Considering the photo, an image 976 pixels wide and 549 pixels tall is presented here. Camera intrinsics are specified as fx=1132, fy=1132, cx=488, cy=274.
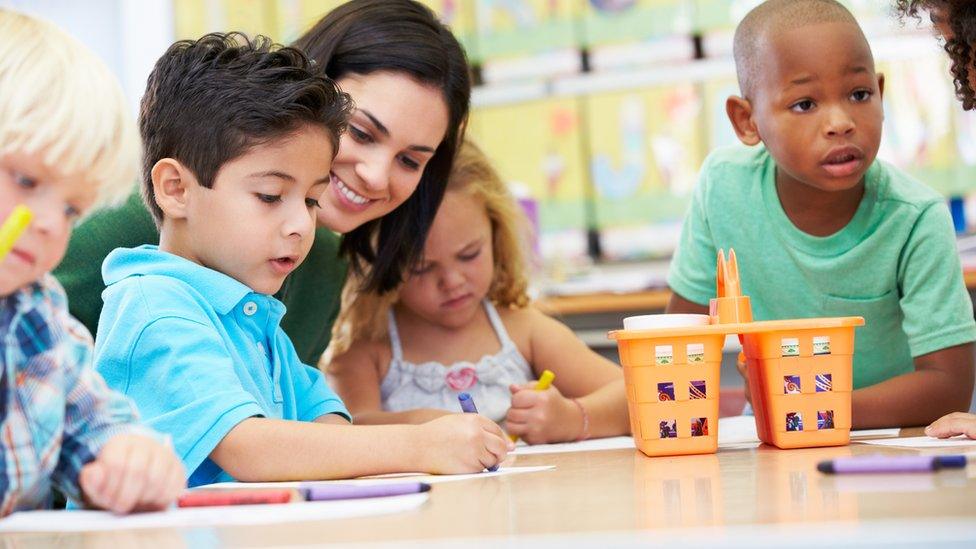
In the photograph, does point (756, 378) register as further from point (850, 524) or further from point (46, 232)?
point (46, 232)

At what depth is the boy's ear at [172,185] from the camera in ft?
3.91

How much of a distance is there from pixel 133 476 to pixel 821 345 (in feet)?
2.18

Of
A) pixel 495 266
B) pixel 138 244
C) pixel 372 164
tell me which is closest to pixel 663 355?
pixel 372 164

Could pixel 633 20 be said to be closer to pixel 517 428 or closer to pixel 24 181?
pixel 517 428

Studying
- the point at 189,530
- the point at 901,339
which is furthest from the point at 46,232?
the point at 901,339

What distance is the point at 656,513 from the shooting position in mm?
695

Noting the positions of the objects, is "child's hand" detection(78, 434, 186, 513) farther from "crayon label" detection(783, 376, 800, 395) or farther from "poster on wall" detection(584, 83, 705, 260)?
"poster on wall" detection(584, 83, 705, 260)

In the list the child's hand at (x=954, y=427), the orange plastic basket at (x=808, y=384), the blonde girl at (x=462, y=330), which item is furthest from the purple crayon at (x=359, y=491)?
the blonde girl at (x=462, y=330)

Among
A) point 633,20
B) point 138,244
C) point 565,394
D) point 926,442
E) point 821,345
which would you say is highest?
point 633,20

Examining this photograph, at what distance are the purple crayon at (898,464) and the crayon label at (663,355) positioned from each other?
11.4 inches

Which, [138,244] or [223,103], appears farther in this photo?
[138,244]

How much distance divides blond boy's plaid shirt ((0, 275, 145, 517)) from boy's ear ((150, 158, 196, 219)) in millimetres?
342

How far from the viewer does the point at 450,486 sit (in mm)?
922

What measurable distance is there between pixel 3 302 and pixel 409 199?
102cm
